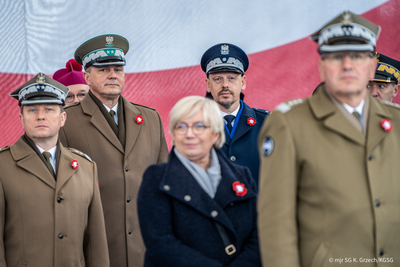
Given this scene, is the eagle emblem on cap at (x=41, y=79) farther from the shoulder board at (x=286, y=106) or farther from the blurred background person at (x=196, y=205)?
the shoulder board at (x=286, y=106)

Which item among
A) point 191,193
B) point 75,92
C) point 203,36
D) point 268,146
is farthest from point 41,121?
point 203,36

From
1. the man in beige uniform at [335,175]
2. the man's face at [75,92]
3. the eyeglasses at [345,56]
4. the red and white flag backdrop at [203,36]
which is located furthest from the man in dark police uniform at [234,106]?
the red and white flag backdrop at [203,36]

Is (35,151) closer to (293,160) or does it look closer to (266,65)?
(293,160)

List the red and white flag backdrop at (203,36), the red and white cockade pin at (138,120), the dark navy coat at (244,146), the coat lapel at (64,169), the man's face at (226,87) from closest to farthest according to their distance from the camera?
the coat lapel at (64,169)
the dark navy coat at (244,146)
the man's face at (226,87)
the red and white cockade pin at (138,120)
the red and white flag backdrop at (203,36)

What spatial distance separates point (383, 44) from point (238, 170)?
11.9ft

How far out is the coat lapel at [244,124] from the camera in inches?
132

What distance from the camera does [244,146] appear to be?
10.9ft

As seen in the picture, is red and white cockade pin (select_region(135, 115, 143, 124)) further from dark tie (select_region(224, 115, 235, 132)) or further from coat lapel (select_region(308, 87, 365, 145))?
coat lapel (select_region(308, 87, 365, 145))

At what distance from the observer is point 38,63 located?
5.21m

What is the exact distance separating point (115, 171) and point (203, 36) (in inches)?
101

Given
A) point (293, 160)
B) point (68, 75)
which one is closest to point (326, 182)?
point (293, 160)

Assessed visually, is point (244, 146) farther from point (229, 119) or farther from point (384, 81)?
point (384, 81)

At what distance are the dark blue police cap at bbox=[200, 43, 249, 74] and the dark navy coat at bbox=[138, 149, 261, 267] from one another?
1476 millimetres

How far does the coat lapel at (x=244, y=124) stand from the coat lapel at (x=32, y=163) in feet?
4.12
